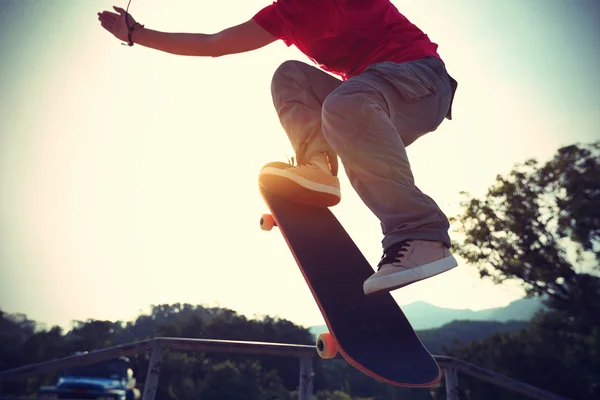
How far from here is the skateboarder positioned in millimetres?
1576

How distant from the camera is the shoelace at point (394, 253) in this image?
1521 millimetres

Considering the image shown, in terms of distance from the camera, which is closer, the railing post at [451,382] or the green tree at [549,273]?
the railing post at [451,382]

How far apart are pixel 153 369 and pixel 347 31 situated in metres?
3.21

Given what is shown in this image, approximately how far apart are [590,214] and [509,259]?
3.28 m

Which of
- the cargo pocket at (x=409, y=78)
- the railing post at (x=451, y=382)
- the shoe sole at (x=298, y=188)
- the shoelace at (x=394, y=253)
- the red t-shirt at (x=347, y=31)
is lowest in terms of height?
the railing post at (x=451, y=382)

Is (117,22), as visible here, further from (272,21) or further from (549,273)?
(549,273)

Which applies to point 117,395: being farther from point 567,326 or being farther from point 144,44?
point 567,326

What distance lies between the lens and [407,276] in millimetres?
1442

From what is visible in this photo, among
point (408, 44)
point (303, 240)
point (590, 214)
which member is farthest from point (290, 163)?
point (590, 214)

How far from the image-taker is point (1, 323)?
727 inches

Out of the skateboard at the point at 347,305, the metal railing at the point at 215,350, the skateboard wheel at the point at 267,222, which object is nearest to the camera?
the skateboard at the point at 347,305

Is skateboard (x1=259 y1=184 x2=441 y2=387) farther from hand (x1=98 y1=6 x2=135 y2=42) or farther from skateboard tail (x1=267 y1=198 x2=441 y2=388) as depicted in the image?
hand (x1=98 y1=6 x2=135 y2=42)

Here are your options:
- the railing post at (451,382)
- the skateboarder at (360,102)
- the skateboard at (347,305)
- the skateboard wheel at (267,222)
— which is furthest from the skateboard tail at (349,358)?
the railing post at (451,382)

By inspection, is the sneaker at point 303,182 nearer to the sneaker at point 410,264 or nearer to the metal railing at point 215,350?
the sneaker at point 410,264
